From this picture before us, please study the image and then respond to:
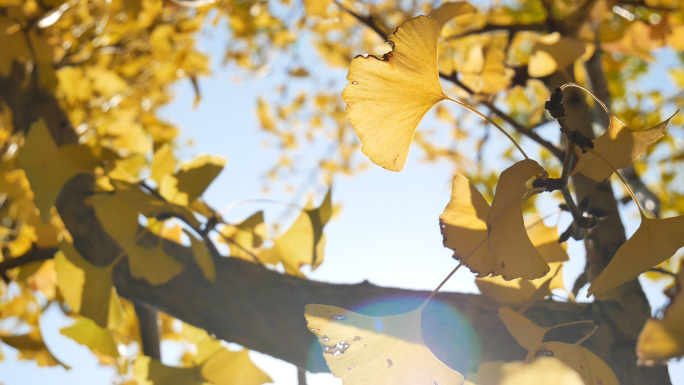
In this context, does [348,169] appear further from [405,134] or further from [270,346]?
[405,134]

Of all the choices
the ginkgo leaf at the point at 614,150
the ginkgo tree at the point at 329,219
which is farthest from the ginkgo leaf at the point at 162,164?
the ginkgo leaf at the point at 614,150

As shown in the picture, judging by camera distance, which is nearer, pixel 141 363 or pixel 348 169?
pixel 141 363

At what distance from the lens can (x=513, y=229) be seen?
248 mm

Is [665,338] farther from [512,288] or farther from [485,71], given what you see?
[485,71]

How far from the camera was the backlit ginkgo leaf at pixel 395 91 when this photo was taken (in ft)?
0.81

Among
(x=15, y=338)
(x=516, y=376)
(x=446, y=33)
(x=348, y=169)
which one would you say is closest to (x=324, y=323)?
(x=516, y=376)

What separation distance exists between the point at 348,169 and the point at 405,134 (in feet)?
5.75

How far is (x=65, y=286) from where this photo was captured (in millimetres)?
418

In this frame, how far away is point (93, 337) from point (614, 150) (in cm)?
53

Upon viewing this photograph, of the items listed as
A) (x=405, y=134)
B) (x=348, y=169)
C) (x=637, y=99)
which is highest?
(x=405, y=134)

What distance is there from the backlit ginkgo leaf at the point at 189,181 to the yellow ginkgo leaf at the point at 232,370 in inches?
6.7

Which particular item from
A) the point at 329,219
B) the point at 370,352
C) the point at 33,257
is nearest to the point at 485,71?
the point at 329,219

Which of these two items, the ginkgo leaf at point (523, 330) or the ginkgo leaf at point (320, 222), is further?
the ginkgo leaf at point (320, 222)

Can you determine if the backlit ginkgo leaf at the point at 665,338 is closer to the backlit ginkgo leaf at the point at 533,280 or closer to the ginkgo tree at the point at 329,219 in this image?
the ginkgo tree at the point at 329,219
